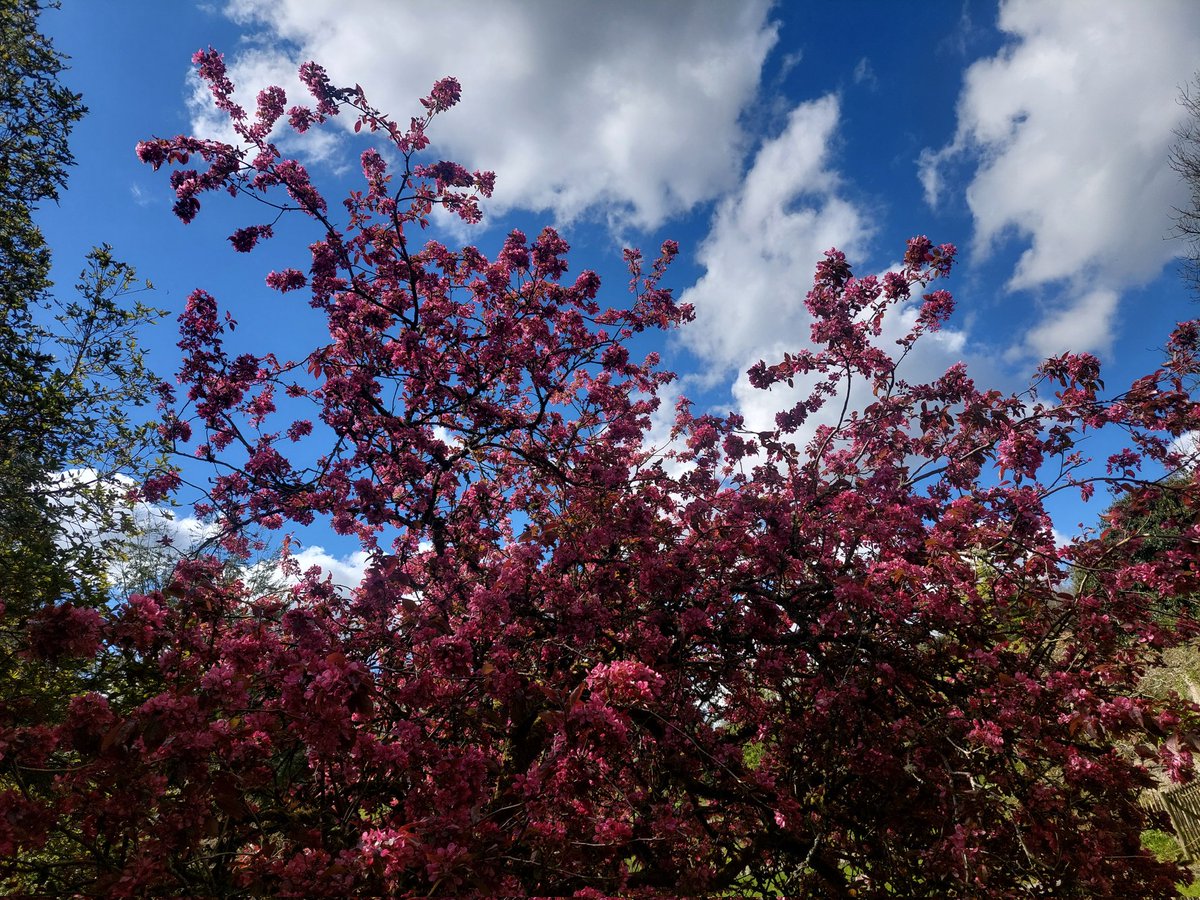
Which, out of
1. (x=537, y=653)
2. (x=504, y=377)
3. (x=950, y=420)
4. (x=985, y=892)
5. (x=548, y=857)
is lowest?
(x=985, y=892)

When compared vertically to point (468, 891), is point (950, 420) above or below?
above

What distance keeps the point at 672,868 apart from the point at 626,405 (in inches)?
189

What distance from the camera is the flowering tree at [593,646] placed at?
281 cm

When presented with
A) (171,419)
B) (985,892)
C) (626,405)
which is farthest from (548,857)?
(171,419)

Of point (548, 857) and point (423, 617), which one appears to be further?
point (423, 617)

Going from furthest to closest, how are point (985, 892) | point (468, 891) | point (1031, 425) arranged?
1. point (1031, 425)
2. point (985, 892)
3. point (468, 891)

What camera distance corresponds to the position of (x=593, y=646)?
502cm

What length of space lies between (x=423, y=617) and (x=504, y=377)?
307 cm

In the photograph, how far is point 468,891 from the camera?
288cm

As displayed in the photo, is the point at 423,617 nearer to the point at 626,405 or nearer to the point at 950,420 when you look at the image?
the point at 626,405

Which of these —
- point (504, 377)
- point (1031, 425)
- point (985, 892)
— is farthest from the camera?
point (504, 377)

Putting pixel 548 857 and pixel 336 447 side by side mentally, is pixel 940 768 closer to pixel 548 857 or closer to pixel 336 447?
pixel 548 857

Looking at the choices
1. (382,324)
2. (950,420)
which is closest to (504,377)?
(382,324)

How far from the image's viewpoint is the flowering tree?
9.21ft
